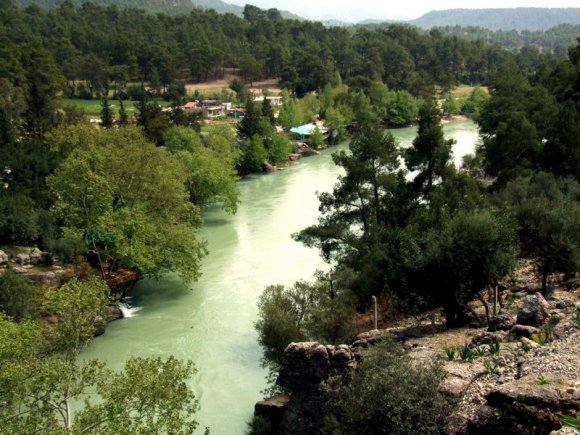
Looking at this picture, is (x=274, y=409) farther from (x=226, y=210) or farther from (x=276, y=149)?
(x=276, y=149)

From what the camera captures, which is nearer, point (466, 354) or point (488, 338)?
point (466, 354)

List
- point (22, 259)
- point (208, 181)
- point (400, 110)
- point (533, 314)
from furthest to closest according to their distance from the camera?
point (400, 110)
point (208, 181)
point (22, 259)
point (533, 314)

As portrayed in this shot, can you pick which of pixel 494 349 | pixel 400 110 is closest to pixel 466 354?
pixel 494 349

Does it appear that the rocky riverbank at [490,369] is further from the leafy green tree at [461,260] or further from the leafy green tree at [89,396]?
the leafy green tree at [89,396]

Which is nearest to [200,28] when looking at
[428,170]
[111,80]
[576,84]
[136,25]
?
[136,25]

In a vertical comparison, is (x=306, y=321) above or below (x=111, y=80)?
below

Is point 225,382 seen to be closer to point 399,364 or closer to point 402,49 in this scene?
point 399,364
